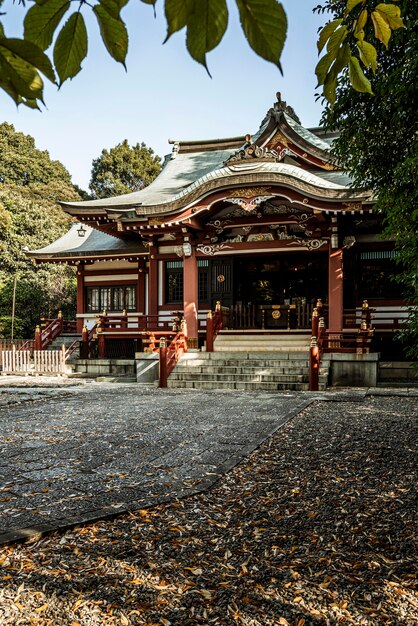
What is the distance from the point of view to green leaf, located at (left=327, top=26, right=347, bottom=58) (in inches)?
58.4

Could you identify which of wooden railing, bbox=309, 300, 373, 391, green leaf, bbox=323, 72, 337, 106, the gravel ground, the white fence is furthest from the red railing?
green leaf, bbox=323, 72, 337, 106

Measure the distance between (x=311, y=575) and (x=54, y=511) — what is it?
1.89 meters

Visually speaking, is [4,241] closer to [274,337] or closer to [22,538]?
[274,337]

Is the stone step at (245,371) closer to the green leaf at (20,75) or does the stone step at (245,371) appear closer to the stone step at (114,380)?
the stone step at (114,380)

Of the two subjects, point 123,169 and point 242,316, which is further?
point 123,169

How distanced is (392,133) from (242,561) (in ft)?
17.0

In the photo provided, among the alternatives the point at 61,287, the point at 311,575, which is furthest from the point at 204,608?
the point at 61,287

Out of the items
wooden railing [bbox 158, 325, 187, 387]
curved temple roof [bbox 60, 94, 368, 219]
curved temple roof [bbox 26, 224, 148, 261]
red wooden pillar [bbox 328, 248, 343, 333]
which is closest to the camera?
wooden railing [bbox 158, 325, 187, 387]

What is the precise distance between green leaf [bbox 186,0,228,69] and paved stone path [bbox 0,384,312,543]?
305 centimetres

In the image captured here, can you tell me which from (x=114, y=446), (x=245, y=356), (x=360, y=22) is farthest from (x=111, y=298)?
(x=360, y=22)

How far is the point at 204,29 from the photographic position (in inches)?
38.1

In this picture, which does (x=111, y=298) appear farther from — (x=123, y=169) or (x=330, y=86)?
(x=123, y=169)

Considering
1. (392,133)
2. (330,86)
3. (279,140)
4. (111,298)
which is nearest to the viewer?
(330,86)

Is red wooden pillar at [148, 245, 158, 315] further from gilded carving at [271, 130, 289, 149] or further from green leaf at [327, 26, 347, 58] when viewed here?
green leaf at [327, 26, 347, 58]
